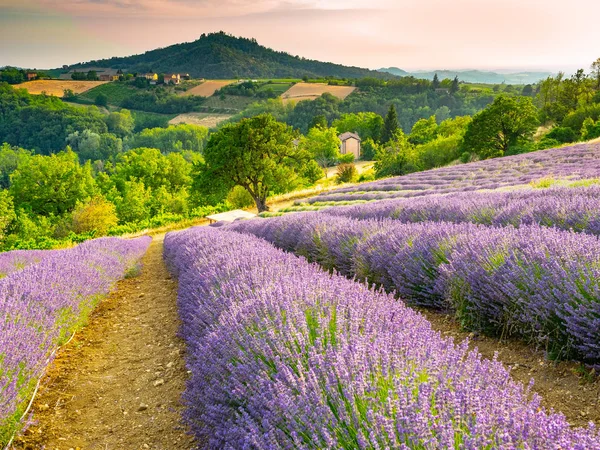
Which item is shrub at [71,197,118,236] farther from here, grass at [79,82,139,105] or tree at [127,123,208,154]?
grass at [79,82,139,105]

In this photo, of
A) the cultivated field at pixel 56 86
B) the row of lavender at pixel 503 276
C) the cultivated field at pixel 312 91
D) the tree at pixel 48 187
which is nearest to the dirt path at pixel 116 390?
the row of lavender at pixel 503 276

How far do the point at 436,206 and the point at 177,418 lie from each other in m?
5.08

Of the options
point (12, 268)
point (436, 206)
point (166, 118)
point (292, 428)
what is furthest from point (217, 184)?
point (166, 118)

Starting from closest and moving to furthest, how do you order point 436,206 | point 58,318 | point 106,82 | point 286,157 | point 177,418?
point 177,418, point 58,318, point 436,206, point 286,157, point 106,82

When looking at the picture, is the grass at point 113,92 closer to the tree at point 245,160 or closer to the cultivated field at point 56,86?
the cultivated field at point 56,86

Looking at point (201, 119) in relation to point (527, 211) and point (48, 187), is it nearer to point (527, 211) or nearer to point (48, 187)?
point (48, 187)

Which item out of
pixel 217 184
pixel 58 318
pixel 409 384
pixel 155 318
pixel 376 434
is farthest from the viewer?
pixel 217 184

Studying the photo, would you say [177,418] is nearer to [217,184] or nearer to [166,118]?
[217,184]

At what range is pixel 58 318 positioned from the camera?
3.94 metres

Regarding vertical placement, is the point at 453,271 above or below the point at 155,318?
above

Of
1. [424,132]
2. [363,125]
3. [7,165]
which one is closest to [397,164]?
[424,132]

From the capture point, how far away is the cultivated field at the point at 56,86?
5039 inches

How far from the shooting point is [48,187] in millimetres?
38750

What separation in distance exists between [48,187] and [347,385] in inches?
1754
